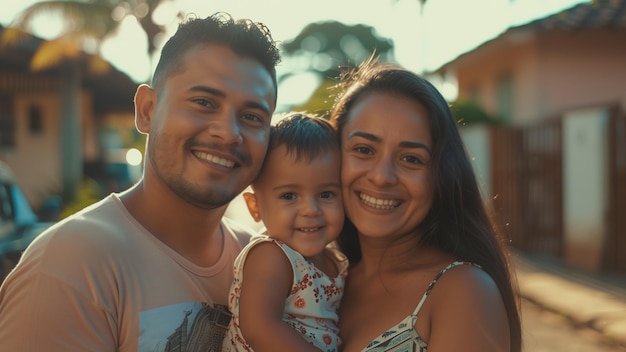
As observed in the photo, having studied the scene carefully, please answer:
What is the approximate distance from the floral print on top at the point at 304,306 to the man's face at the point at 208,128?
35cm

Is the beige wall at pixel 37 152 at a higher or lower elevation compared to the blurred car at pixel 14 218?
lower

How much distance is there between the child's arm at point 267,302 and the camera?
282cm

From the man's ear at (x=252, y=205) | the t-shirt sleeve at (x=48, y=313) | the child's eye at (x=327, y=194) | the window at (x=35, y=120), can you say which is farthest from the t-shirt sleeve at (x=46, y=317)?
the window at (x=35, y=120)

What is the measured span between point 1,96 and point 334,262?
56.8ft

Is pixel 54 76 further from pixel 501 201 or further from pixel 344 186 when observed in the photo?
pixel 344 186

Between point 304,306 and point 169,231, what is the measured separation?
0.67 m

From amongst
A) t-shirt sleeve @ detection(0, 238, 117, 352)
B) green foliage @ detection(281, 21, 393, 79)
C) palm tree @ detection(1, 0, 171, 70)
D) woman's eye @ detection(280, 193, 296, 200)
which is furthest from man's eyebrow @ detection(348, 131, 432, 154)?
green foliage @ detection(281, 21, 393, 79)

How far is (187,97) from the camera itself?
297cm

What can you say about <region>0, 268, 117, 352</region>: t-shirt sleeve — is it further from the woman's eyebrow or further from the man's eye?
the woman's eyebrow

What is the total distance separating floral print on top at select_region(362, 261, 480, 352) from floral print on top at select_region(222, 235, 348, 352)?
0.89 ft

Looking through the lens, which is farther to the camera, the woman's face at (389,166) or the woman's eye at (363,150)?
the woman's eye at (363,150)

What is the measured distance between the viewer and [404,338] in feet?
8.86

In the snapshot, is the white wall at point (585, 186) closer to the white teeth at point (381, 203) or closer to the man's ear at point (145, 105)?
the white teeth at point (381, 203)

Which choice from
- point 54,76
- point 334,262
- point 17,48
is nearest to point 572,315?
point 334,262
